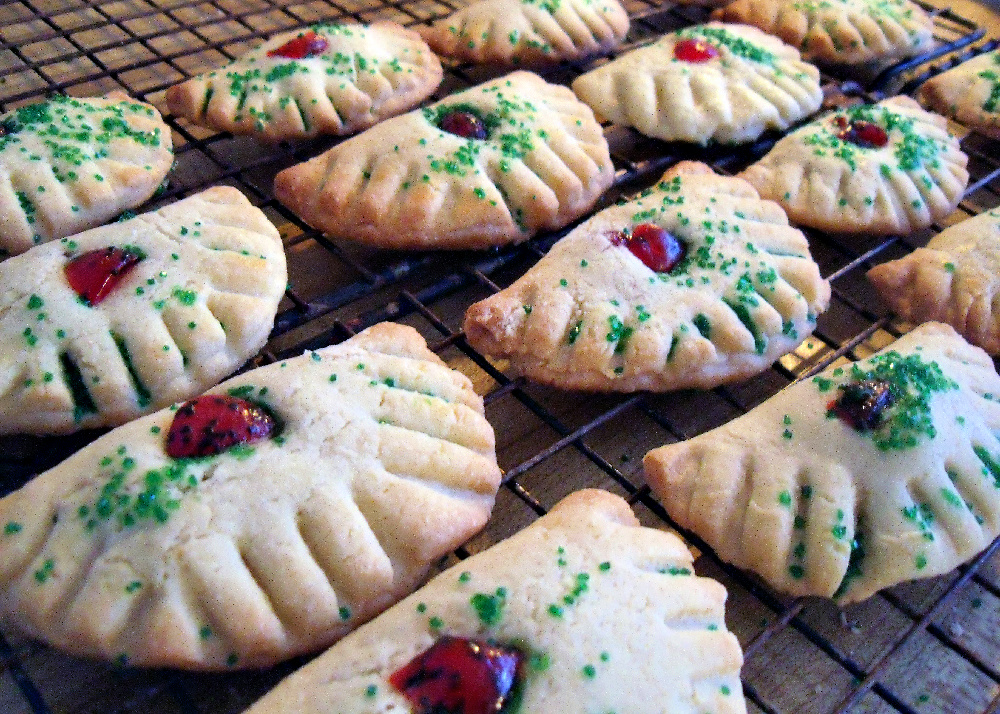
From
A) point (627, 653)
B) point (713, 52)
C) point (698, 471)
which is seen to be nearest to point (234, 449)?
point (627, 653)

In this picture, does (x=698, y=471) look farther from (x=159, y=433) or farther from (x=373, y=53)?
(x=373, y=53)

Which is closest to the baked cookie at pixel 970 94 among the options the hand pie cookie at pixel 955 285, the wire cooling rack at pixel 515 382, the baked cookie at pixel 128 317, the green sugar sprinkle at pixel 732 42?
the wire cooling rack at pixel 515 382

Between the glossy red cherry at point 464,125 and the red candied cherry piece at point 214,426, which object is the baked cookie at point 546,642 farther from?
the glossy red cherry at point 464,125

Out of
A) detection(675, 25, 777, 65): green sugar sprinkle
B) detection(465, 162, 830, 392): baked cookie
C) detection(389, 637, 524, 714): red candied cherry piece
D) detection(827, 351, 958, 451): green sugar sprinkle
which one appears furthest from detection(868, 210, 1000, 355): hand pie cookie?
detection(389, 637, 524, 714): red candied cherry piece

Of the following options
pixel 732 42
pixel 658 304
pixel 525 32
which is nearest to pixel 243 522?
pixel 658 304

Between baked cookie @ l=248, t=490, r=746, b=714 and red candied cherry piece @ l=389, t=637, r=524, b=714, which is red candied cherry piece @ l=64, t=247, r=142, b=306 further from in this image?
red candied cherry piece @ l=389, t=637, r=524, b=714

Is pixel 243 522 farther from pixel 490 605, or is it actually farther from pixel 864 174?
pixel 864 174
